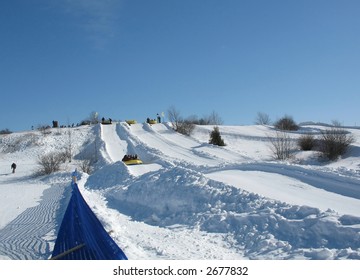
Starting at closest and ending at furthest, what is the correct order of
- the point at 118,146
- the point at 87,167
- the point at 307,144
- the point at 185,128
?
the point at 87,167 → the point at 307,144 → the point at 118,146 → the point at 185,128

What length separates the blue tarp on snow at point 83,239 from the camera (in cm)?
593

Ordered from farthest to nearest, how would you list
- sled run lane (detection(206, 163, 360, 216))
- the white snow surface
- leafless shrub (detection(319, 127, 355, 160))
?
leafless shrub (detection(319, 127, 355, 160)) → sled run lane (detection(206, 163, 360, 216)) → the white snow surface

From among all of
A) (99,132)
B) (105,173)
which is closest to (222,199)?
(105,173)

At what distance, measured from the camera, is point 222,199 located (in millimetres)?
11430

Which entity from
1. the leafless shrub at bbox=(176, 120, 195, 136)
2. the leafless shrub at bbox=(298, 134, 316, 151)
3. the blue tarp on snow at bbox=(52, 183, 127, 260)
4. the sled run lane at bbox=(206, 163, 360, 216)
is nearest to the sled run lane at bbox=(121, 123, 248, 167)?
the leafless shrub at bbox=(176, 120, 195, 136)

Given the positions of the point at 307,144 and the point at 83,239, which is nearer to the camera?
the point at 83,239

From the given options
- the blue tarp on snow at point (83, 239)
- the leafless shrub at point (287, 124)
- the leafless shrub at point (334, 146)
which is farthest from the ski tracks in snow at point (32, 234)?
the leafless shrub at point (287, 124)

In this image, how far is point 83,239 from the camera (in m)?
6.94

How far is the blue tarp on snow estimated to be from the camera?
5.93 metres

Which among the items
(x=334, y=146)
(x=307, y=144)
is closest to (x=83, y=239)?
(x=334, y=146)

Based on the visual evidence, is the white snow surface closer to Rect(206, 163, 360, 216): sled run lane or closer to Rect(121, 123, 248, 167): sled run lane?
Rect(206, 163, 360, 216): sled run lane

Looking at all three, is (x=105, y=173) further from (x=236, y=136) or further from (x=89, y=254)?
(x=236, y=136)

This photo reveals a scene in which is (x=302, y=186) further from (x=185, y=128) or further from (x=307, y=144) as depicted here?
(x=185, y=128)

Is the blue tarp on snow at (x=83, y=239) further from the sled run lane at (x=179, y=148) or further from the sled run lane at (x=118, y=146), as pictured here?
the sled run lane at (x=179, y=148)
